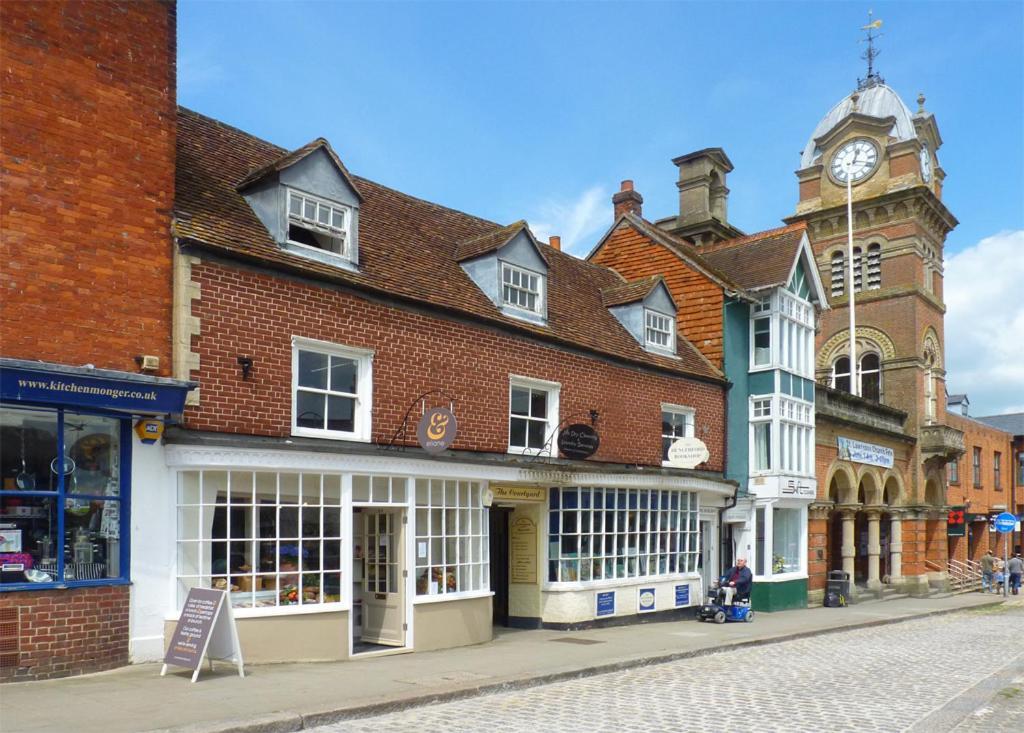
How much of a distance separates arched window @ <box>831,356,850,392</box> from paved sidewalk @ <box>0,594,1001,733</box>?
67.6 ft

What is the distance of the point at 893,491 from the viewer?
32.7 m

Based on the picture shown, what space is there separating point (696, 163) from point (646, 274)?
A: 722 centimetres

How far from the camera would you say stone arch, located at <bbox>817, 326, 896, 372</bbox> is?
34375 mm

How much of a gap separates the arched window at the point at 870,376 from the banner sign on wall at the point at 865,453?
348 centimetres

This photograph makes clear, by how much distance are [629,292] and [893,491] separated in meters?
16.0

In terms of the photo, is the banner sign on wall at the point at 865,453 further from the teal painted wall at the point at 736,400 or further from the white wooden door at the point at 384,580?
the white wooden door at the point at 384,580

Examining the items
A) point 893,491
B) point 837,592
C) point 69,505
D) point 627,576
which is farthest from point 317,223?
point 893,491

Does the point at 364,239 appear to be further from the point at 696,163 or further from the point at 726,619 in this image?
the point at 696,163

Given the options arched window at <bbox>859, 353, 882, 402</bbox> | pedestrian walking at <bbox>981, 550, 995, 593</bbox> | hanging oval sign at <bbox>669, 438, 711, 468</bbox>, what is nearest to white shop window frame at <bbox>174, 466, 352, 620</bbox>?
hanging oval sign at <bbox>669, 438, 711, 468</bbox>

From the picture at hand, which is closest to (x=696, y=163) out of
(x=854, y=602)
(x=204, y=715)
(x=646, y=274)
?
(x=646, y=274)

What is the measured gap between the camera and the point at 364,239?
16.0 metres

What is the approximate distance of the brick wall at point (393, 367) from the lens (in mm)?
12438

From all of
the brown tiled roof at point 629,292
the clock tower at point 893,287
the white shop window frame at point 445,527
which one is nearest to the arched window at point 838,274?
the clock tower at point 893,287

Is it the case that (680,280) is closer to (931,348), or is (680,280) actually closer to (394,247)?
(394,247)
